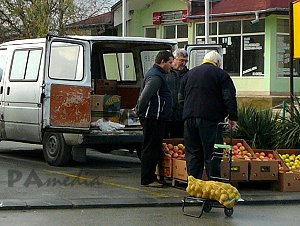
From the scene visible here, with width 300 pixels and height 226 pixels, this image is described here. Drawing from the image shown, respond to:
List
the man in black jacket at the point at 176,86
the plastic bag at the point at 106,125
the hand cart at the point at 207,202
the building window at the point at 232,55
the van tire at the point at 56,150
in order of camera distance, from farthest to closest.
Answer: the building window at the point at 232,55 < the van tire at the point at 56,150 < the plastic bag at the point at 106,125 < the man in black jacket at the point at 176,86 < the hand cart at the point at 207,202

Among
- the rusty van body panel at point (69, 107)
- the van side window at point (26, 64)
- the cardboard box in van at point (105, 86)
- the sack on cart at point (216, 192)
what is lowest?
the sack on cart at point (216, 192)

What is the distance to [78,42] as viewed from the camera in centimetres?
1263

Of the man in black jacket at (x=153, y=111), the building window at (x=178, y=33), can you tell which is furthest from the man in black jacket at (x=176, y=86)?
the building window at (x=178, y=33)

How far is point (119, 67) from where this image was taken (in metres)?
15.0

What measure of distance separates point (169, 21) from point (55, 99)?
70.0 feet

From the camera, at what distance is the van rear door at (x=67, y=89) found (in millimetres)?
12359

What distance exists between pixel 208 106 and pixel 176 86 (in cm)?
276

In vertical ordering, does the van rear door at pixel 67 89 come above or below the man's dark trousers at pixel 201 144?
above

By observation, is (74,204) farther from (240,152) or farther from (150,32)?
(150,32)

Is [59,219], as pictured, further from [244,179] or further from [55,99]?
[55,99]

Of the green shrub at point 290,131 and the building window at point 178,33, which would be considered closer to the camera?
the green shrub at point 290,131

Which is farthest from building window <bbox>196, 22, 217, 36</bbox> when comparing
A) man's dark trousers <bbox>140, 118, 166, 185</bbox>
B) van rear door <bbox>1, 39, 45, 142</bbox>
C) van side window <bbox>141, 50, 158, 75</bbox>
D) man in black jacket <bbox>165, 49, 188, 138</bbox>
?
man's dark trousers <bbox>140, 118, 166, 185</bbox>

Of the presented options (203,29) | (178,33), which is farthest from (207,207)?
(178,33)

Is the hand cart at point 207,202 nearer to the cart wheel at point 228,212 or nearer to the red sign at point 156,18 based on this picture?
the cart wheel at point 228,212
